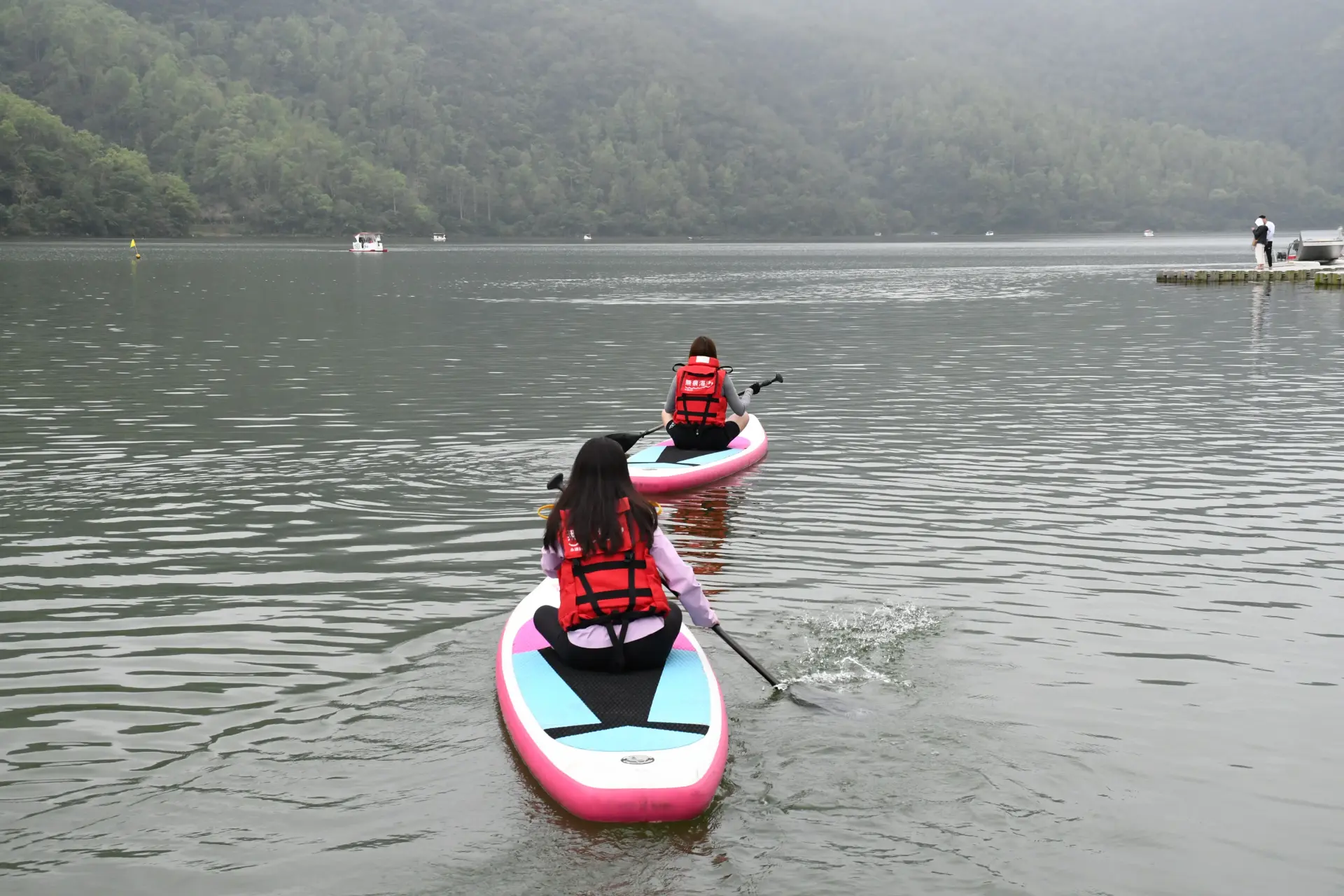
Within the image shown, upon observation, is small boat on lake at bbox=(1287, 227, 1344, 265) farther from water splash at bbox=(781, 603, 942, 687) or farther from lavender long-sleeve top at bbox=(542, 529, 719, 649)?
lavender long-sleeve top at bbox=(542, 529, 719, 649)

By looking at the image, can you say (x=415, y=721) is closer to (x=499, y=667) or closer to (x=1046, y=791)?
(x=499, y=667)

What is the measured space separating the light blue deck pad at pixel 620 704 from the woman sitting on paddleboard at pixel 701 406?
9.05 meters

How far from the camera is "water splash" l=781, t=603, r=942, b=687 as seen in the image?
392 inches

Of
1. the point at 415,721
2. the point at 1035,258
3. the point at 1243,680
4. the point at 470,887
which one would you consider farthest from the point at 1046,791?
the point at 1035,258

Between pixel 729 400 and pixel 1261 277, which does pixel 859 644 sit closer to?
pixel 729 400

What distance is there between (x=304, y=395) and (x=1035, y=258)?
11810 centimetres

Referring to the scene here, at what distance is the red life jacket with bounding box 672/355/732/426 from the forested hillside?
531 ft

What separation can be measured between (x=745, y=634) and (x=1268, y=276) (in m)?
55.8

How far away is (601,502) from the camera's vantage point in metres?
8.58

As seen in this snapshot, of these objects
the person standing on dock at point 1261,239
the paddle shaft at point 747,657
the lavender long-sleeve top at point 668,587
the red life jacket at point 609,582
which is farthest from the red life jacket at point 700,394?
the person standing on dock at point 1261,239

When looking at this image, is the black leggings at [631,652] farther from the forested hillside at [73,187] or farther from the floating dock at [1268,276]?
the forested hillside at [73,187]

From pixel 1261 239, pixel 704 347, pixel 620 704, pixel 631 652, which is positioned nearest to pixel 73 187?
pixel 1261 239

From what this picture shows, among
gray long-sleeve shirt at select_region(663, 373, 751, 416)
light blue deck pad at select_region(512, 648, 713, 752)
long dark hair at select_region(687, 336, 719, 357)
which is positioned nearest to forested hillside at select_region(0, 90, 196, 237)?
gray long-sleeve shirt at select_region(663, 373, 751, 416)

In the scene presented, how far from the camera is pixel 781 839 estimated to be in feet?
24.4
